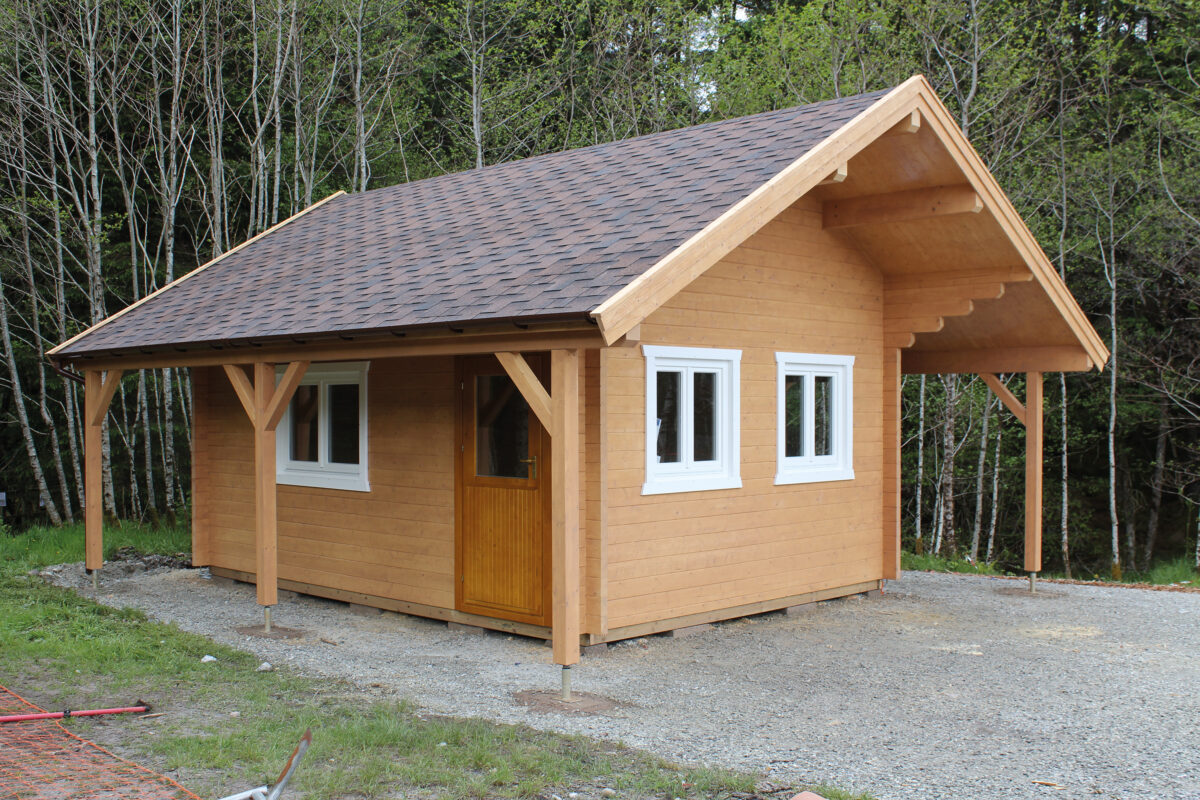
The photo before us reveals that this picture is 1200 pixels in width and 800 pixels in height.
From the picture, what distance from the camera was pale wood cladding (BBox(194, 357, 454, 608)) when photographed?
27.4 ft

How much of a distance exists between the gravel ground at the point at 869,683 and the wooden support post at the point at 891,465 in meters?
0.45

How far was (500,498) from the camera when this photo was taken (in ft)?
26.1

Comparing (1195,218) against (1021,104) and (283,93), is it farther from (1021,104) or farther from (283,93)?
(283,93)

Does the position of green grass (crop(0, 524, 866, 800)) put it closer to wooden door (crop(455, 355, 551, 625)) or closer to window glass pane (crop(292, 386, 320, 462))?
wooden door (crop(455, 355, 551, 625))

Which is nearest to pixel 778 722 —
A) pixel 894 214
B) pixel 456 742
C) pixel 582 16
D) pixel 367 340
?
pixel 456 742

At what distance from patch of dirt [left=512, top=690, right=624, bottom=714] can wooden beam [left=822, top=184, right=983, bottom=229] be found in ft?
15.4

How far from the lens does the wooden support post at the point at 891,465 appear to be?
33.1ft

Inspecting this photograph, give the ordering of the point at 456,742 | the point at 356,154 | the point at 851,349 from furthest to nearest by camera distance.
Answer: the point at 356,154
the point at 851,349
the point at 456,742

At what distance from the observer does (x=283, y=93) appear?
52.7ft

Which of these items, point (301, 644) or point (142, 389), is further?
point (142, 389)

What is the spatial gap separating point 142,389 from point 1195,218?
15.1 metres

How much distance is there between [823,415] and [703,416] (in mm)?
1743

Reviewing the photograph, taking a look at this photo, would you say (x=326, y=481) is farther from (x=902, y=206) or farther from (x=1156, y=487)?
(x=1156, y=487)

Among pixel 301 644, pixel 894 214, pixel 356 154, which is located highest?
pixel 356 154
